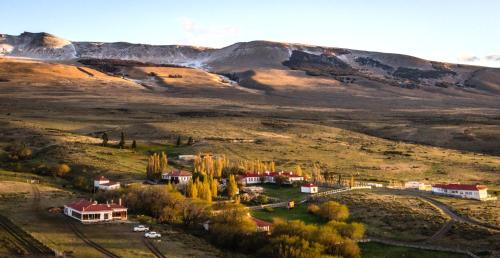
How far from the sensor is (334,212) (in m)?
60.8

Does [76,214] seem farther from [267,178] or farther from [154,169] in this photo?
[267,178]

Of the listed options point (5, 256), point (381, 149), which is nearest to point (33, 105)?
point (381, 149)

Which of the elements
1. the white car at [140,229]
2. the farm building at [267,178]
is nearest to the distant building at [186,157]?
the farm building at [267,178]

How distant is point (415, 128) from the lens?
16050cm

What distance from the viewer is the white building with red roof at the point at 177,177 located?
78125 millimetres

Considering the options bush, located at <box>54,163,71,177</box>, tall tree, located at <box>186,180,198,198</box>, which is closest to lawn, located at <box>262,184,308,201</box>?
tall tree, located at <box>186,180,198,198</box>

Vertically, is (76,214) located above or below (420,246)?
above

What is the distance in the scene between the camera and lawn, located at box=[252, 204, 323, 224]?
6141cm

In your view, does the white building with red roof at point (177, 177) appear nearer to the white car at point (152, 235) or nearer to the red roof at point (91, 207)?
the red roof at point (91, 207)

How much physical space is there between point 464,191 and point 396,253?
25.1 m

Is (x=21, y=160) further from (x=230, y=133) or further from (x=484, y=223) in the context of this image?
(x=484, y=223)

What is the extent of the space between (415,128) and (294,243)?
400ft

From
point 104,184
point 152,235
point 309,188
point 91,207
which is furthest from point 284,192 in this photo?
point 152,235

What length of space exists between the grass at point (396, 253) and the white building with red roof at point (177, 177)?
30954mm
